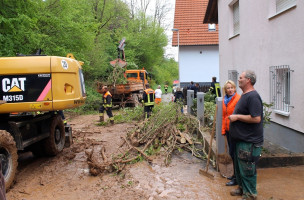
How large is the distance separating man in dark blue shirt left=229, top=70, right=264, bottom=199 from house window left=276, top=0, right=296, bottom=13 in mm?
4075

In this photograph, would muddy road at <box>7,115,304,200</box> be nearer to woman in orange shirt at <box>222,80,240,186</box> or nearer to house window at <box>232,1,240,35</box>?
woman in orange shirt at <box>222,80,240,186</box>

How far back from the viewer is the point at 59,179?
570cm

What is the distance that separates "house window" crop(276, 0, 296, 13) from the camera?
7154 millimetres

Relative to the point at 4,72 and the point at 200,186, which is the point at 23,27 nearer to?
the point at 4,72

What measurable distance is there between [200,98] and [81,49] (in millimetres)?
9993

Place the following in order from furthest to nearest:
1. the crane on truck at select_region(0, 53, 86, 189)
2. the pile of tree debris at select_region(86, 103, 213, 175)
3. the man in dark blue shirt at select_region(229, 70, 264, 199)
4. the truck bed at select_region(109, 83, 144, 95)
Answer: the truck bed at select_region(109, 83, 144, 95) → the pile of tree debris at select_region(86, 103, 213, 175) → the crane on truck at select_region(0, 53, 86, 189) → the man in dark blue shirt at select_region(229, 70, 264, 199)

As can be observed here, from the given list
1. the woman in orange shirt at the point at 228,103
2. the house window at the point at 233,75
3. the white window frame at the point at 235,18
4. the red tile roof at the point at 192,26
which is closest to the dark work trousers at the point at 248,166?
the woman in orange shirt at the point at 228,103

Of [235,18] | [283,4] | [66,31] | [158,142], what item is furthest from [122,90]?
[283,4]

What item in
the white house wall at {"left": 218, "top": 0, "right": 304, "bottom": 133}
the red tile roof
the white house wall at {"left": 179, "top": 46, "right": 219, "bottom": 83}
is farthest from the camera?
the white house wall at {"left": 179, "top": 46, "right": 219, "bottom": 83}

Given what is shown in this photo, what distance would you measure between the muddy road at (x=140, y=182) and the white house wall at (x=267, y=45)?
2.09 meters

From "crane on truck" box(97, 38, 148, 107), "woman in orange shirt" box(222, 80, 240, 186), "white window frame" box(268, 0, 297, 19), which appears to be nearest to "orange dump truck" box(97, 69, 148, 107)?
"crane on truck" box(97, 38, 148, 107)

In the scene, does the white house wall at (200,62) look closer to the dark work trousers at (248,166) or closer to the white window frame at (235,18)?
the white window frame at (235,18)

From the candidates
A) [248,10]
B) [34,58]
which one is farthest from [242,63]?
[34,58]

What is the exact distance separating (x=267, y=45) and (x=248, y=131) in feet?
16.9
